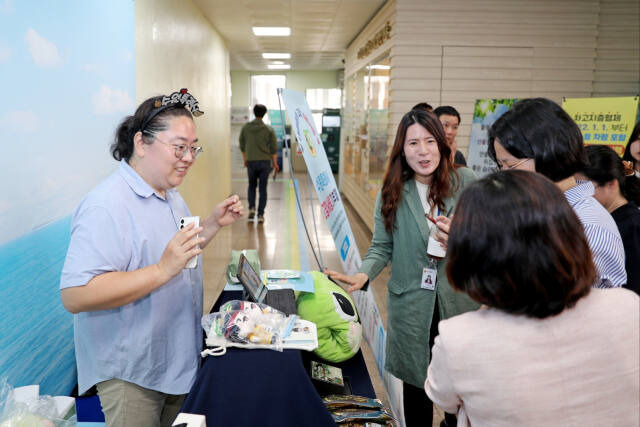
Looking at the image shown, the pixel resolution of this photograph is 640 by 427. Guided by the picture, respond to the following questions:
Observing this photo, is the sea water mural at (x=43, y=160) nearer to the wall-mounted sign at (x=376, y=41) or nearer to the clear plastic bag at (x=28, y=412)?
the clear plastic bag at (x=28, y=412)

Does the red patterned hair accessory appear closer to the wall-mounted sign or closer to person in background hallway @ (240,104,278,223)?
the wall-mounted sign

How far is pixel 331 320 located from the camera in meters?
1.90

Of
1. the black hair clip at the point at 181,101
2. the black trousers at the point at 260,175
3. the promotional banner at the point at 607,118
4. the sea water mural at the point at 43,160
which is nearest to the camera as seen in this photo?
the black hair clip at the point at 181,101

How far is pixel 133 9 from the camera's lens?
141 inches

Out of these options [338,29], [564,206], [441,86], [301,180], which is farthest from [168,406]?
[301,180]

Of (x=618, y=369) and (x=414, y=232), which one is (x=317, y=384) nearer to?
(x=414, y=232)

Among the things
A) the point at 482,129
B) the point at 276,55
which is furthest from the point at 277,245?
the point at 276,55

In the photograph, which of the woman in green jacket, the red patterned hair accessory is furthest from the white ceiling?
the woman in green jacket

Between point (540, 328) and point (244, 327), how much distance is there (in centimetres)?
92

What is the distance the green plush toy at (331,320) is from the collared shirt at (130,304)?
53 cm

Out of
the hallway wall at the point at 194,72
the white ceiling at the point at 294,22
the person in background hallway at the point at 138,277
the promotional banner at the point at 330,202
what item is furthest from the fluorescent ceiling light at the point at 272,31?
the person in background hallway at the point at 138,277

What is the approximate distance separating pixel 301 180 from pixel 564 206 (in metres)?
13.1

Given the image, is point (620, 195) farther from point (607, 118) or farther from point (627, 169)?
point (607, 118)

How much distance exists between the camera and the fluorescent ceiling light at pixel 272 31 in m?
8.10
